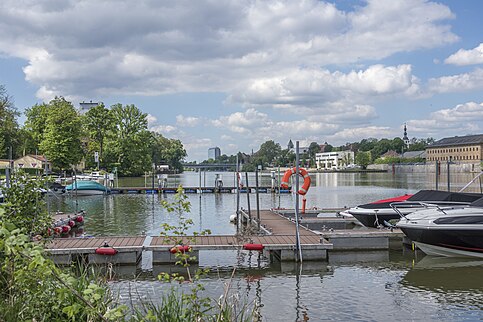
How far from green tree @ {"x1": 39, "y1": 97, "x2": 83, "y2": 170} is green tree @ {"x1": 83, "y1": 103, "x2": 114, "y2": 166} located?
25.2ft

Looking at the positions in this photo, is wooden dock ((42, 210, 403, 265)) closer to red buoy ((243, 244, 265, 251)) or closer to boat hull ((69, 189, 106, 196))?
red buoy ((243, 244, 265, 251))

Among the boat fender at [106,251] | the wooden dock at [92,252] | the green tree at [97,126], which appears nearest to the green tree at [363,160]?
the green tree at [97,126]

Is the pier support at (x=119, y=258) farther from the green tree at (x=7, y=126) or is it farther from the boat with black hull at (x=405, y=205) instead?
the green tree at (x=7, y=126)

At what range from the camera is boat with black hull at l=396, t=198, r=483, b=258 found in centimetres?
1525

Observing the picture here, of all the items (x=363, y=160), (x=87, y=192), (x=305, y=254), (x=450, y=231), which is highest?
(x=363, y=160)

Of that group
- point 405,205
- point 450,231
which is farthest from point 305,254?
point 405,205

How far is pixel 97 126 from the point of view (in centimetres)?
7750

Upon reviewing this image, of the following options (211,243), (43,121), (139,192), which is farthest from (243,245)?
(43,121)

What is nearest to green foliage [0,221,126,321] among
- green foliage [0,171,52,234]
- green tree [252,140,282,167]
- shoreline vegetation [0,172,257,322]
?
shoreline vegetation [0,172,257,322]

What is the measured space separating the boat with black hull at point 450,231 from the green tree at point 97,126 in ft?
215

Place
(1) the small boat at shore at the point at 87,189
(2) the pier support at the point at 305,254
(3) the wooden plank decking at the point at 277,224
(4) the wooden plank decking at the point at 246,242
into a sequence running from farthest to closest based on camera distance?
(1) the small boat at shore at the point at 87,189 → (3) the wooden plank decking at the point at 277,224 → (2) the pier support at the point at 305,254 → (4) the wooden plank decking at the point at 246,242

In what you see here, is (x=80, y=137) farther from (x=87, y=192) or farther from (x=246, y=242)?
(x=246, y=242)

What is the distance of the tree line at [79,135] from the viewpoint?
2537 inches

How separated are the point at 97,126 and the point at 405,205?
64695mm
